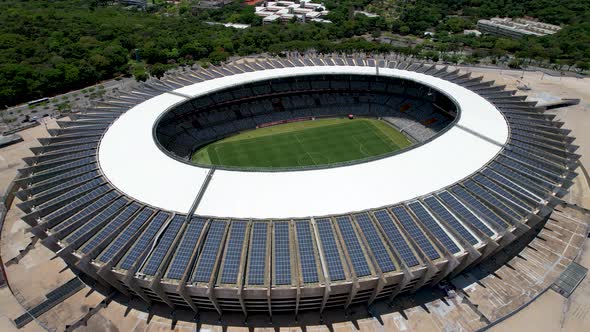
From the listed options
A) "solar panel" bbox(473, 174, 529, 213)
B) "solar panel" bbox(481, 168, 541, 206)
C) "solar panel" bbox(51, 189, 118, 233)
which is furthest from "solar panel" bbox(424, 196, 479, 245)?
"solar panel" bbox(51, 189, 118, 233)

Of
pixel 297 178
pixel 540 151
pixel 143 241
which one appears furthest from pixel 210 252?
pixel 540 151

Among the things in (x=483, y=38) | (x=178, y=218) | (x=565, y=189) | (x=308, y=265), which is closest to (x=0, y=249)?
(x=178, y=218)

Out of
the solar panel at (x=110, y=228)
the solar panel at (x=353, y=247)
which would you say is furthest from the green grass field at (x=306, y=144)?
the solar panel at (x=353, y=247)

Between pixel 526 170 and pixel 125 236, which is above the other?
pixel 526 170

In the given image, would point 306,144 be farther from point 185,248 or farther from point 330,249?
point 185,248

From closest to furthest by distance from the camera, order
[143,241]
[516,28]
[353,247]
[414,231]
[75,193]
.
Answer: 1. [353,247]
2. [143,241]
3. [414,231]
4. [75,193]
5. [516,28]

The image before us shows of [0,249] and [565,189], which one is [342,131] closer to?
[565,189]

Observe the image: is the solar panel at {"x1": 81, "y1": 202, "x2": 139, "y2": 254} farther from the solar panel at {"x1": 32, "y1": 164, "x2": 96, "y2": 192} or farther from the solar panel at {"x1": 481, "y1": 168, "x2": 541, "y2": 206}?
the solar panel at {"x1": 481, "y1": 168, "x2": 541, "y2": 206}
